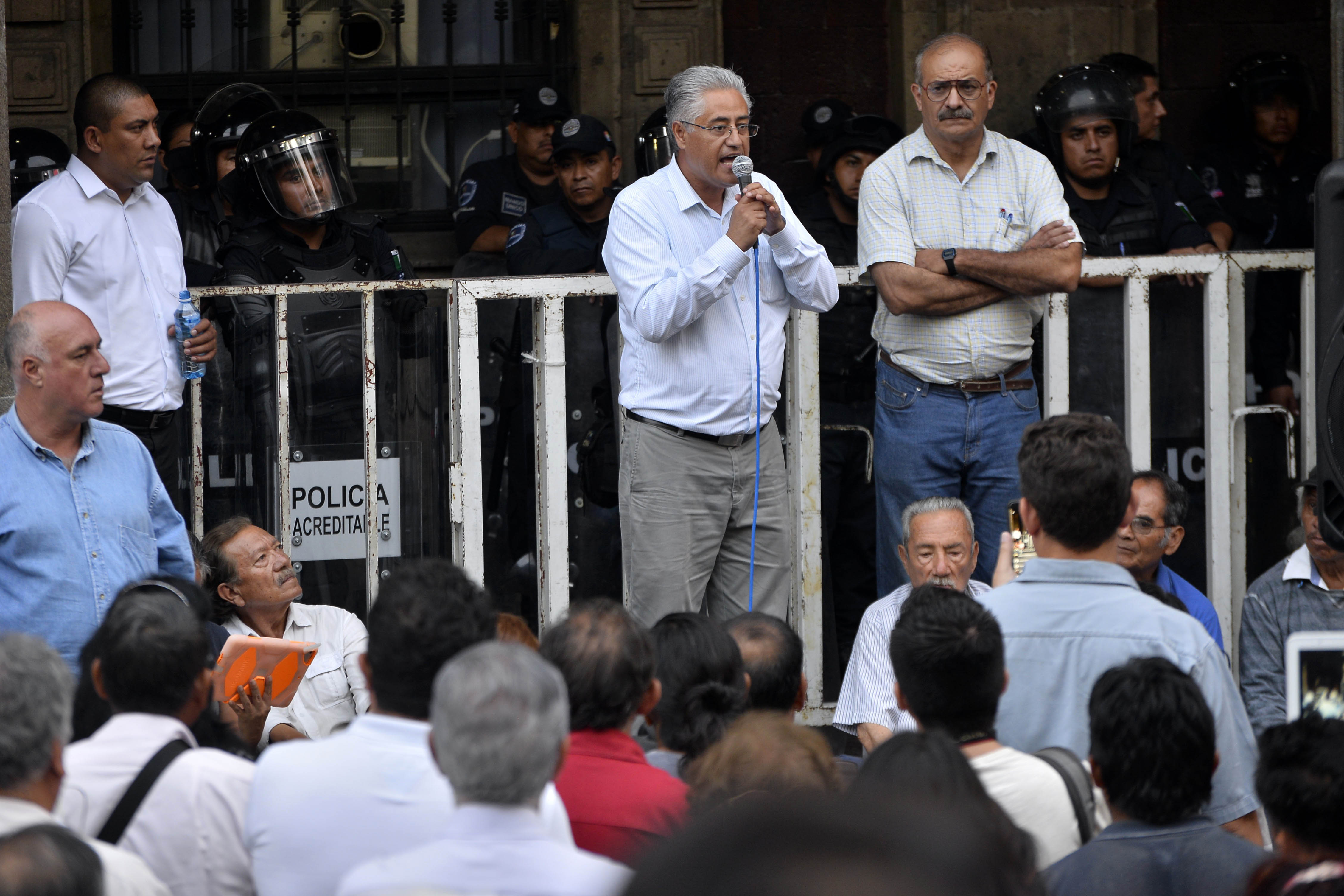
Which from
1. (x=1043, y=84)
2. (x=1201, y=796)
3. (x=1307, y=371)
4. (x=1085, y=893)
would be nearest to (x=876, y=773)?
(x=1085, y=893)

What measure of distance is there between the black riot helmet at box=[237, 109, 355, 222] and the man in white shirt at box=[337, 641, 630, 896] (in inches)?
150

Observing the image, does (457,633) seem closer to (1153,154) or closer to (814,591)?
(814,591)

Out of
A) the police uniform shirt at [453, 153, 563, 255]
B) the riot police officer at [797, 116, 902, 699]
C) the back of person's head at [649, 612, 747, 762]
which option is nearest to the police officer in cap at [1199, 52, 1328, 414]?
the riot police officer at [797, 116, 902, 699]

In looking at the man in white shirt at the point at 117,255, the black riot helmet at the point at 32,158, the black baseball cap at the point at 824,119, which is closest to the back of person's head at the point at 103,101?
the man in white shirt at the point at 117,255

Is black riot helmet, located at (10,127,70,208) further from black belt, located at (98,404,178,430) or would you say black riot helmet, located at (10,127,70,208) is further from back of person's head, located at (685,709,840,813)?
back of person's head, located at (685,709,840,813)

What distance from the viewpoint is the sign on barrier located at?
5293 millimetres

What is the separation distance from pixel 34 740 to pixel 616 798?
911 millimetres

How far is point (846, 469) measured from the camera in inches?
228

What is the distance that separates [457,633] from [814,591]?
2.76 metres

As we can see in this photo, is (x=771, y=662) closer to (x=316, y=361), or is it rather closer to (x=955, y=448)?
(x=955, y=448)

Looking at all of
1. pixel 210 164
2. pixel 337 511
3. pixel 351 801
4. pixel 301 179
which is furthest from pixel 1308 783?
pixel 210 164

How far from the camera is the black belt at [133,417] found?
4.94 metres

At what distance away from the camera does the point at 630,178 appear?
24.2 ft

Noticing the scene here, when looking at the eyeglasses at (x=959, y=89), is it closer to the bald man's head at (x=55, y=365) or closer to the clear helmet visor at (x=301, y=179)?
the clear helmet visor at (x=301, y=179)
